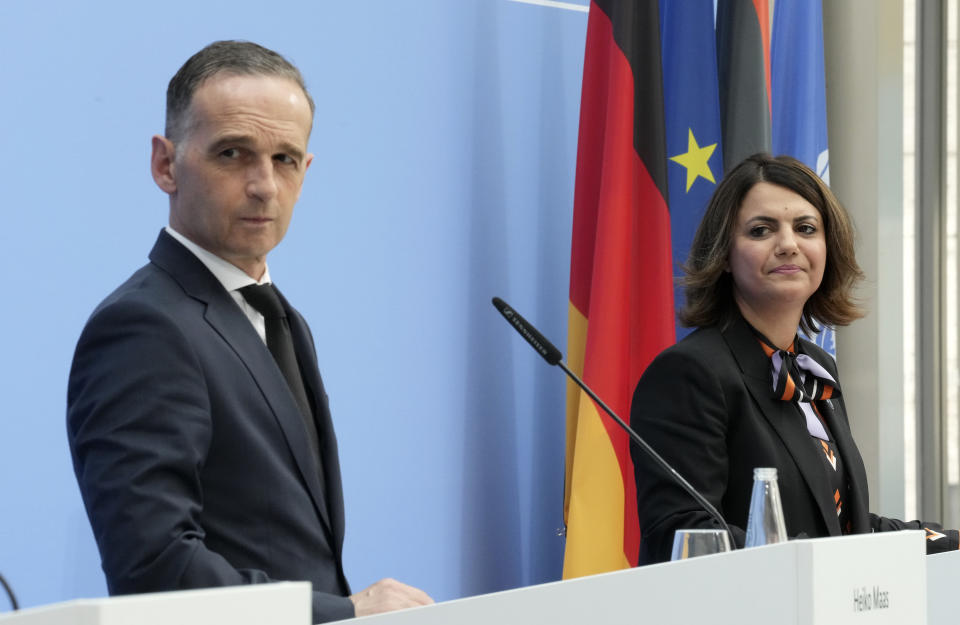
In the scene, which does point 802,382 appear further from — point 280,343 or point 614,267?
point 280,343

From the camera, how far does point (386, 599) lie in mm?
1300

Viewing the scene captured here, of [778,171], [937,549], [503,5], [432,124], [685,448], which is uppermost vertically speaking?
[503,5]

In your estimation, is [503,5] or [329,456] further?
[503,5]

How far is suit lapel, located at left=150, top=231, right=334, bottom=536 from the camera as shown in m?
1.58

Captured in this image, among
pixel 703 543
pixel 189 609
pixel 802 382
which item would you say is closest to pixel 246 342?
pixel 703 543

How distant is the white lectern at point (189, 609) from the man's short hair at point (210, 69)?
3.70 feet

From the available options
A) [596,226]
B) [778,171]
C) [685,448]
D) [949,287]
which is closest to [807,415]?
[685,448]

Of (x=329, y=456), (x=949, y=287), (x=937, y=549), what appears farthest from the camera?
(x=949, y=287)

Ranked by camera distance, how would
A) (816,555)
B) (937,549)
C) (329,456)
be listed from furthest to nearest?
(937,549)
(329,456)
(816,555)

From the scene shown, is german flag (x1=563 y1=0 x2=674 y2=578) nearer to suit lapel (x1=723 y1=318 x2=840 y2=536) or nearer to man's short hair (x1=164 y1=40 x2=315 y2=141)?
suit lapel (x1=723 y1=318 x2=840 y2=536)

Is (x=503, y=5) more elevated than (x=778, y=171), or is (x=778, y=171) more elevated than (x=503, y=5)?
(x=503, y=5)

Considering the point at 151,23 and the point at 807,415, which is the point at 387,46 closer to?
the point at 151,23

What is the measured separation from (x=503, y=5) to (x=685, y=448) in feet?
5.38

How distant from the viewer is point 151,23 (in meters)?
2.72
